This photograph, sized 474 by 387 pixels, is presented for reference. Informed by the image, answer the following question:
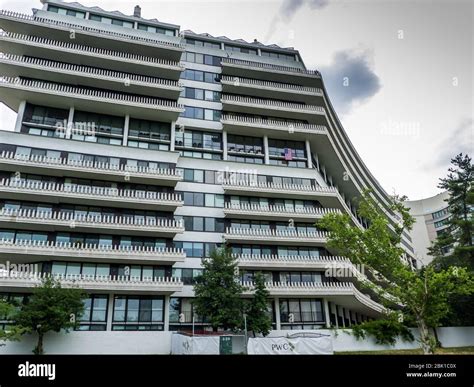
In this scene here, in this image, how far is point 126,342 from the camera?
1639cm

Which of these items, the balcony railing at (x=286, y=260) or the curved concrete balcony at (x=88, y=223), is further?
the balcony railing at (x=286, y=260)

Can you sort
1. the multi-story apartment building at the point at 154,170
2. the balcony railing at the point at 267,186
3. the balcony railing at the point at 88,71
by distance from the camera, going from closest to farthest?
the multi-story apartment building at the point at 154,170, the balcony railing at the point at 88,71, the balcony railing at the point at 267,186

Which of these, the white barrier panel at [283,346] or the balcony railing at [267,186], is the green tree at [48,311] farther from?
the balcony railing at [267,186]

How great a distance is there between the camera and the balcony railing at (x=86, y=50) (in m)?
20.5

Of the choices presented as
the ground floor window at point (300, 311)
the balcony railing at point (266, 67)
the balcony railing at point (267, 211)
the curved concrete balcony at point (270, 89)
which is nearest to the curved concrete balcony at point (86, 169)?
the balcony railing at point (267, 211)

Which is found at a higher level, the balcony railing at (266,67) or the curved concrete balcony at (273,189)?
the balcony railing at (266,67)

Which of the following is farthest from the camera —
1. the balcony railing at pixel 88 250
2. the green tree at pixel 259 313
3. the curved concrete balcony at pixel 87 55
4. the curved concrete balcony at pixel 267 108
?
the curved concrete balcony at pixel 267 108

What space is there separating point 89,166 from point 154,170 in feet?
11.3

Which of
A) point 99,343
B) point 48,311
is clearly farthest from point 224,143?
point 48,311

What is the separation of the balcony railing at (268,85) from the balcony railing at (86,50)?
367 centimetres

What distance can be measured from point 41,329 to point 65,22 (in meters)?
19.9

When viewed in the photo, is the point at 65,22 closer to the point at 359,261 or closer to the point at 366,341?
the point at 359,261

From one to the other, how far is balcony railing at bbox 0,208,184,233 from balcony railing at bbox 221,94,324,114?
9.84 m
